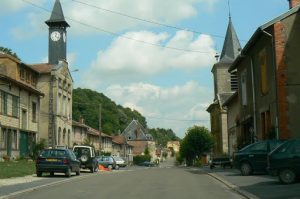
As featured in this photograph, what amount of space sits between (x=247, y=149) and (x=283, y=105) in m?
3.83

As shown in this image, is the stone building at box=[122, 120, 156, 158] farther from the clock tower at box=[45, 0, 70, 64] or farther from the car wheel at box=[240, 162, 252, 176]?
the car wheel at box=[240, 162, 252, 176]

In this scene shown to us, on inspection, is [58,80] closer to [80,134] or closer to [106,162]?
[80,134]

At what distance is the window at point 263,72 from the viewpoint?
30.0 meters

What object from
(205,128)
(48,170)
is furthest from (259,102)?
(205,128)

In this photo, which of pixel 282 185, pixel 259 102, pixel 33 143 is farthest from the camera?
pixel 33 143

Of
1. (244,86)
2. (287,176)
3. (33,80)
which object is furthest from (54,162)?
(33,80)

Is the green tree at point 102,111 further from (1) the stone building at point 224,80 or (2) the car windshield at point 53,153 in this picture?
(2) the car windshield at point 53,153

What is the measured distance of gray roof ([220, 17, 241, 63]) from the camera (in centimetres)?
7181

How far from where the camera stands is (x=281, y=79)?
27266mm

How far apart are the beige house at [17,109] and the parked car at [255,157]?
25.9m

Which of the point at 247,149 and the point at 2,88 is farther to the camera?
the point at 2,88

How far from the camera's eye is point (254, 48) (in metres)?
32.8

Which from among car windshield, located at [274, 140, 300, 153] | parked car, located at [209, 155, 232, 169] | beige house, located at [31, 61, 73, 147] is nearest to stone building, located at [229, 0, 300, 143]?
car windshield, located at [274, 140, 300, 153]

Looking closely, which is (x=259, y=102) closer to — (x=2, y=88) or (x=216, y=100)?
(x=2, y=88)
